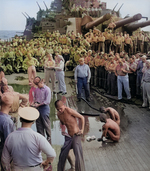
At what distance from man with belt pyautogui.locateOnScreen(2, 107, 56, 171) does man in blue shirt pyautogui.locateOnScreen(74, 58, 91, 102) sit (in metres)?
2.83

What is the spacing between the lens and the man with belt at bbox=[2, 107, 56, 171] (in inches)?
97.0

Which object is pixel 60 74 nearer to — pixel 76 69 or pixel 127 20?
pixel 76 69

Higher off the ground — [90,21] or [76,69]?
[90,21]

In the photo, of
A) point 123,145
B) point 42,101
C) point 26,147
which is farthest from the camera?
point 123,145

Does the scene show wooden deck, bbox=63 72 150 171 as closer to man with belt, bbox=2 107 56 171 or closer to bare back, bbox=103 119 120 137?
bare back, bbox=103 119 120 137

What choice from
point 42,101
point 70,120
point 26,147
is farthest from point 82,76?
point 26,147

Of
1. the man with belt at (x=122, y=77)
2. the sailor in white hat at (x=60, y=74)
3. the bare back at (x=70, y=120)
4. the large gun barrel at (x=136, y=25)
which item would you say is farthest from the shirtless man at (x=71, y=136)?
the large gun barrel at (x=136, y=25)

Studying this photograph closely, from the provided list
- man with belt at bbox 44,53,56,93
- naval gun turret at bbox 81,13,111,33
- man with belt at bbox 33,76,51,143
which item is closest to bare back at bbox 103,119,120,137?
man with belt at bbox 33,76,51,143

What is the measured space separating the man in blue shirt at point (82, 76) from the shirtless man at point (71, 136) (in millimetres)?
2042

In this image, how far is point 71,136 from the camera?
3.39 m

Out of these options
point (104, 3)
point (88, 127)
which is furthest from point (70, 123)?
point (104, 3)

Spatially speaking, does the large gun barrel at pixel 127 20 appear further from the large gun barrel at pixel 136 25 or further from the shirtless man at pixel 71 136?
the shirtless man at pixel 71 136

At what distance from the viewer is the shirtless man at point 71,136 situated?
3.30 metres

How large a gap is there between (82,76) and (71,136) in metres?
2.21
